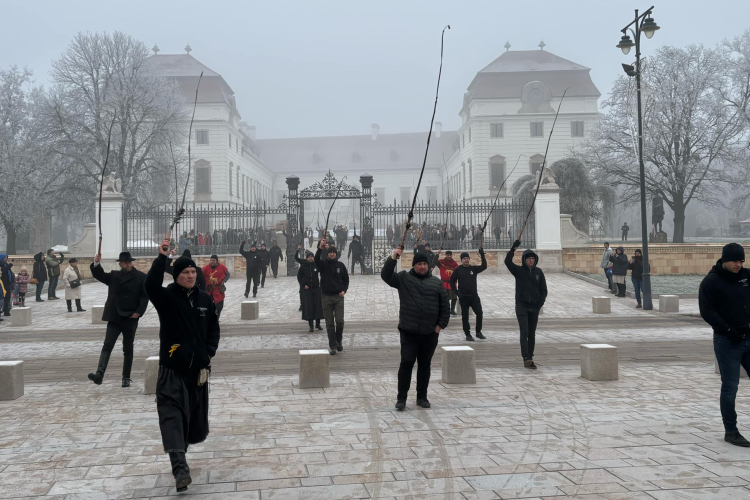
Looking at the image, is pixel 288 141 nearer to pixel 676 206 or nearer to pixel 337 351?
pixel 676 206

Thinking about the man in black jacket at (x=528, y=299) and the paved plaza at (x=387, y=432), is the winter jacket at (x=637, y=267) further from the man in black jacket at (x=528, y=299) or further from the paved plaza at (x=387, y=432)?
the man in black jacket at (x=528, y=299)

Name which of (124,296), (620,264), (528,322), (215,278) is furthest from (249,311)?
(620,264)

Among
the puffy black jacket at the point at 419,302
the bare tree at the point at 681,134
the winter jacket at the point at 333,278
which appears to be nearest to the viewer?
the puffy black jacket at the point at 419,302

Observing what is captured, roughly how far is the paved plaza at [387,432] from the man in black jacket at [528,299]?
36 centimetres

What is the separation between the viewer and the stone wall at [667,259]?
27.1 metres

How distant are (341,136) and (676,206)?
2709 inches

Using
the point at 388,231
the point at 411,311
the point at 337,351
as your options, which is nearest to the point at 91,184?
the point at 388,231

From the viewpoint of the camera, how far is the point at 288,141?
9994 cm

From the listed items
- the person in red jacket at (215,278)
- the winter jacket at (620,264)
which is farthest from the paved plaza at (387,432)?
the winter jacket at (620,264)

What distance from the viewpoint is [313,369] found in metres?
8.47

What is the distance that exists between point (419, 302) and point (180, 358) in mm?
2854

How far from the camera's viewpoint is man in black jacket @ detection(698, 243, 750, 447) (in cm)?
589

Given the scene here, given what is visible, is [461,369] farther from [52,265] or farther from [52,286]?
[52,286]

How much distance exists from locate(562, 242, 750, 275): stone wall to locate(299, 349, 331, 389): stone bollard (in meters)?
20.6
